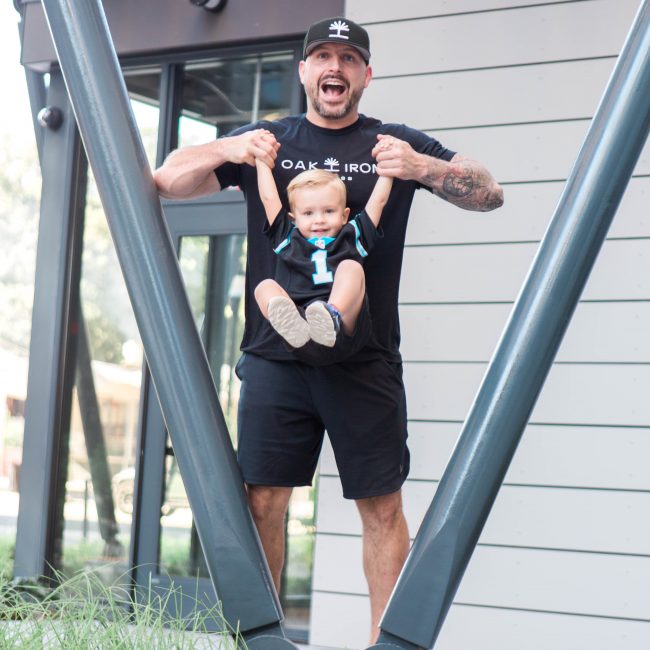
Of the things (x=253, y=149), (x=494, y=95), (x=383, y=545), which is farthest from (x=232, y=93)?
(x=383, y=545)

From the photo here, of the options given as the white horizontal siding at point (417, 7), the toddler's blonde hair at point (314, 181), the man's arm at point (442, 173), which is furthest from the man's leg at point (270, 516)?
the white horizontal siding at point (417, 7)

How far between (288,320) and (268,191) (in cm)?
39

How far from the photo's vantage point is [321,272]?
221 cm

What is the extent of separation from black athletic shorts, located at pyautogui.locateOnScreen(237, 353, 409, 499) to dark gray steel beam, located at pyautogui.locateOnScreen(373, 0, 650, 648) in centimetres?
36

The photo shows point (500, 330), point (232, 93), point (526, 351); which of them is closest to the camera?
point (526, 351)

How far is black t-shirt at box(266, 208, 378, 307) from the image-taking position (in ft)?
7.29

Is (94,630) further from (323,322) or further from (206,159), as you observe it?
(206,159)

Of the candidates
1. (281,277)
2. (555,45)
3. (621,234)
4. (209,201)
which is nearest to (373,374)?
(281,277)

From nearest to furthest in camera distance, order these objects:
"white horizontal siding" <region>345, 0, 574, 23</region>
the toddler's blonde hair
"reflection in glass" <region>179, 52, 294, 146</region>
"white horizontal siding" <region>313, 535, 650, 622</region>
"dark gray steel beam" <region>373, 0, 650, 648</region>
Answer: "dark gray steel beam" <region>373, 0, 650, 648</region>
the toddler's blonde hair
"white horizontal siding" <region>313, 535, 650, 622</region>
"white horizontal siding" <region>345, 0, 574, 23</region>
"reflection in glass" <region>179, 52, 294, 146</region>

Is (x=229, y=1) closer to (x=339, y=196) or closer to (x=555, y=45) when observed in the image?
(x=555, y=45)

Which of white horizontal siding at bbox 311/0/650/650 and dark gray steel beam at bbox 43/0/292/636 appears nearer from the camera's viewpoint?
dark gray steel beam at bbox 43/0/292/636

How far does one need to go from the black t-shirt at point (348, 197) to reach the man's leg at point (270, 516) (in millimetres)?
353

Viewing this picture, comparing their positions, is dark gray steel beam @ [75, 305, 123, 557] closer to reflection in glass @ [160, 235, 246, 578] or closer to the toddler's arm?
reflection in glass @ [160, 235, 246, 578]

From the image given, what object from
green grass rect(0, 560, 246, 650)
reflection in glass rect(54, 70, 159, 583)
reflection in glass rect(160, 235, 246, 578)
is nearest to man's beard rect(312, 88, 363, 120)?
green grass rect(0, 560, 246, 650)
